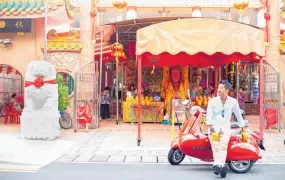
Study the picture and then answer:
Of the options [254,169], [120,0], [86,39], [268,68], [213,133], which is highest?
[120,0]

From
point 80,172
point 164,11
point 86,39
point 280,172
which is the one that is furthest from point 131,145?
point 164,11

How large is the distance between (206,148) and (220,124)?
2.47ft

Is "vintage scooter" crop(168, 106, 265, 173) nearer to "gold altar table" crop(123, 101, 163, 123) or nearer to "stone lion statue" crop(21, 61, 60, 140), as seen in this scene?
"stone lion statue" crop(21, 61, 60, 140)

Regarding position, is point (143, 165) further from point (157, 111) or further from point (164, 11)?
point (164, 11)

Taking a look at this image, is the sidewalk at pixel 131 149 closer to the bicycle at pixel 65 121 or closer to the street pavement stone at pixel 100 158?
the street pavement stone at pixel 100 158

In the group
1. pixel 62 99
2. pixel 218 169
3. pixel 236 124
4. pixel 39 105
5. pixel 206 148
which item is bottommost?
pixel 218 169

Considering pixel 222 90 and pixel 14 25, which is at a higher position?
pixel 14 25

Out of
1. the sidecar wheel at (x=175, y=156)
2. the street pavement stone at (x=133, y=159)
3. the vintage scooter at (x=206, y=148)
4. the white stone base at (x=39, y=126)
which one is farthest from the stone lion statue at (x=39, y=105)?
the vintage scooter at (x=206, y=148)

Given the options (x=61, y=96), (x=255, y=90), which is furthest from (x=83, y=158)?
(x=255, y=90)

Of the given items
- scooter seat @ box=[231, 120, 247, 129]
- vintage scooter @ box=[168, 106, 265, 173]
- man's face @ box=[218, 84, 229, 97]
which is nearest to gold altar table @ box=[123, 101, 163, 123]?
vintage scooter @ box=[168, 106, 265, 173]

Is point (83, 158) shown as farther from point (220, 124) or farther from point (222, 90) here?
point (222, 90)

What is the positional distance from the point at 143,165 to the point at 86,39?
304 inches

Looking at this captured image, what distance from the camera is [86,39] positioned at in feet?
48.2

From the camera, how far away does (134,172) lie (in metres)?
7.23
